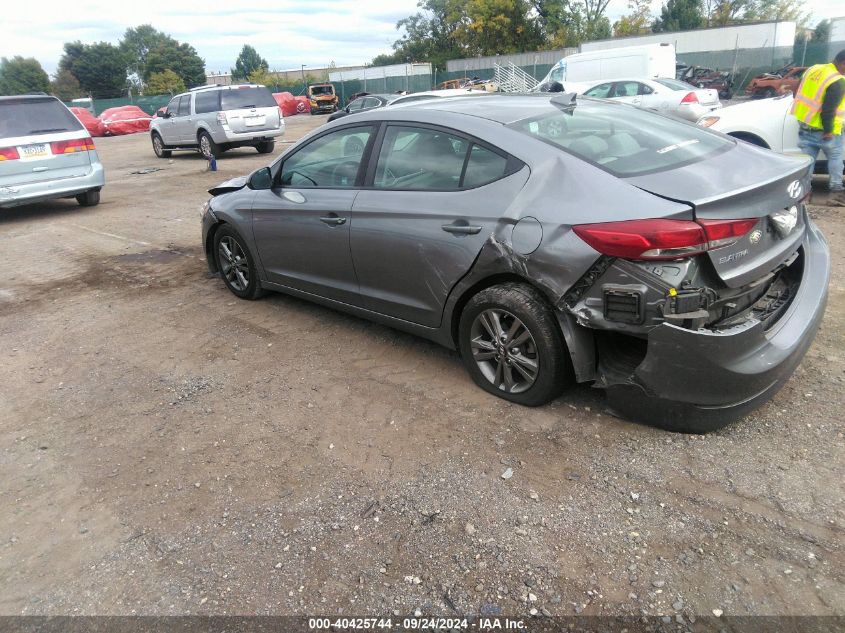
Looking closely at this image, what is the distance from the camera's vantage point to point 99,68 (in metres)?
88.1

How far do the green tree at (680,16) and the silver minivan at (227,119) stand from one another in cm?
5800

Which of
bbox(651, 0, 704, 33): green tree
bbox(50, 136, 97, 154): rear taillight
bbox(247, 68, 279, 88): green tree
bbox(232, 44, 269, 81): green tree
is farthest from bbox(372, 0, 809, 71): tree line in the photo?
bbox(232, 44, 269, 81): green tree

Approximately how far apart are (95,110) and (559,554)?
52.5 m

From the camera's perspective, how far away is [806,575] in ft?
7.72

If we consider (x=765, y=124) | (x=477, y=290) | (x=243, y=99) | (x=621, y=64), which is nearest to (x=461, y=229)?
(x=477, y=290)

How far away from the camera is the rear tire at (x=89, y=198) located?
35.3ft

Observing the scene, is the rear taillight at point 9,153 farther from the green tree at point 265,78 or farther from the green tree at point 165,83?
the green tree at point 165,83

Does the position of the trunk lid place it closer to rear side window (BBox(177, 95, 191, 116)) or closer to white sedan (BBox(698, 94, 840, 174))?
white sedan (BBox(698, 94, 840, 174))

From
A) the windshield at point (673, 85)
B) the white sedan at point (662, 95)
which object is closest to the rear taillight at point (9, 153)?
the white sedan at point (662, 95)

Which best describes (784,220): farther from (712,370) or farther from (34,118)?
(34,118)

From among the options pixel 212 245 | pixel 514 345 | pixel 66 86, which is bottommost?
pixel 514 345

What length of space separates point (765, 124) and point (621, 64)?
42.2 ft

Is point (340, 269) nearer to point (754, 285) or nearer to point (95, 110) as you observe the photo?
point (754, 285)

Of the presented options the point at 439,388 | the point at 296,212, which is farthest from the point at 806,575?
the point at 296,212
